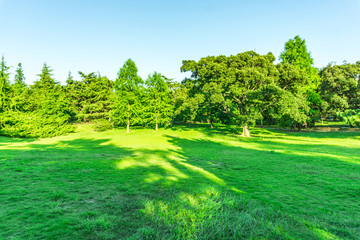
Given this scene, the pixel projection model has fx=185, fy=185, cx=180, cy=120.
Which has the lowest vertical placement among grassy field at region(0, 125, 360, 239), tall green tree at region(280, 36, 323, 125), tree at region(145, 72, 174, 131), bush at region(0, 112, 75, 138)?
grassy field at region(0, 125, 360, 239)

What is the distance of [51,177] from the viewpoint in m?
6.78

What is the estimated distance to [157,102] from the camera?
34.7 metres

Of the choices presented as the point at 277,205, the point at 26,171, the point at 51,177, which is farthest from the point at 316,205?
the point at 26,171

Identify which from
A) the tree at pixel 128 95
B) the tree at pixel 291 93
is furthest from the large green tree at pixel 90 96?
the tree at pixel 291 93

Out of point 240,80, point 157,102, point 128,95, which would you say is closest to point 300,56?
point 240,80

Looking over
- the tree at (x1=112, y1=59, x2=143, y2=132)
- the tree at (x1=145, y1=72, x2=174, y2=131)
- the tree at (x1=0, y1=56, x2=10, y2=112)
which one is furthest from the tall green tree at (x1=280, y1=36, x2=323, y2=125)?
the tree at (x1=0, y1=56, x2=10, y2=112)

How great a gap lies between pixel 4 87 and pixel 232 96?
109 ft

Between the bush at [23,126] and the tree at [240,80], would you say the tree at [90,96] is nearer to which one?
the bush at [23,126]

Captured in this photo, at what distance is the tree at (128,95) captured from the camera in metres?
32.7

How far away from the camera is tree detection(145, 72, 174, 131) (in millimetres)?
34062

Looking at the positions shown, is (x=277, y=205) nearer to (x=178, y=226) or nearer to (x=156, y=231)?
(x=178, y=226)

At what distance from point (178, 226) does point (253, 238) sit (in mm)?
1403

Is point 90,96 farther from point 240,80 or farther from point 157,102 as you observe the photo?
point 240,80

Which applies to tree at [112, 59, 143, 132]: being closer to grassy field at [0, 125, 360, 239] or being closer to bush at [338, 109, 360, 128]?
grassy field at [0, 125, 360, 239]
